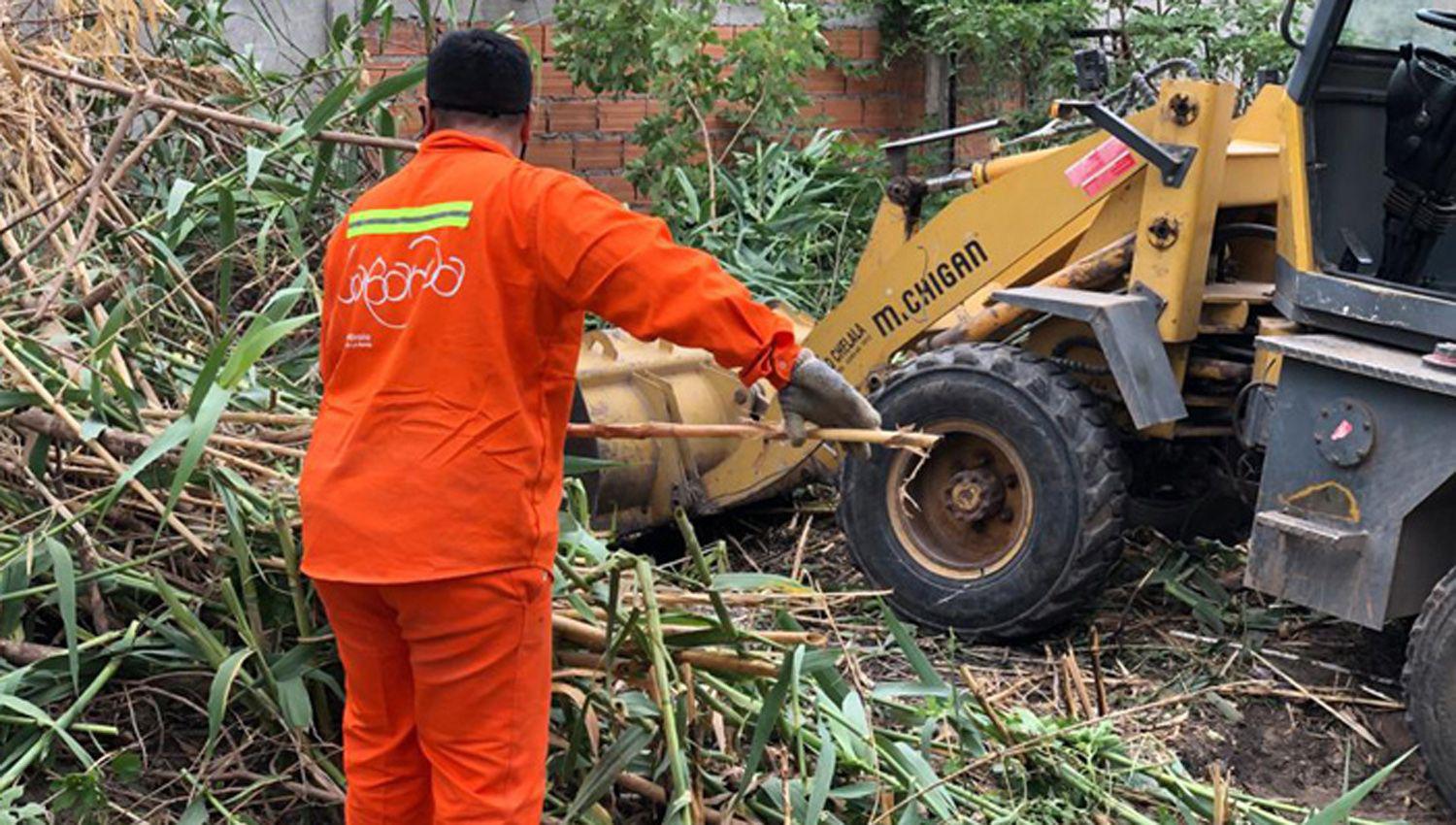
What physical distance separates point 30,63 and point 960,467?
9.29 ft

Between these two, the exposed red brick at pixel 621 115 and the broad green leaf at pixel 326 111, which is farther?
the exposed red brick at pixel 621 115

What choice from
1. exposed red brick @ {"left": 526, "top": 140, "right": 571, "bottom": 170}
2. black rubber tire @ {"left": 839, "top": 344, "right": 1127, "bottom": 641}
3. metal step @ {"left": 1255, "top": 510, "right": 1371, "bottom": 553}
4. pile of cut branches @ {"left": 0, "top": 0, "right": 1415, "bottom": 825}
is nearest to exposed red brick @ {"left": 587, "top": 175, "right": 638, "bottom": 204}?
exposed red brick @ {"left": 526, "top": 140, "right": 571, "bottom": 170}

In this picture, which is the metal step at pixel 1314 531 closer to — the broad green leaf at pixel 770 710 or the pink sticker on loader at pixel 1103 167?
the pink sticker on loader at pixel 1103 167

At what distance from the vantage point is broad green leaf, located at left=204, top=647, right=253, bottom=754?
3564 mm

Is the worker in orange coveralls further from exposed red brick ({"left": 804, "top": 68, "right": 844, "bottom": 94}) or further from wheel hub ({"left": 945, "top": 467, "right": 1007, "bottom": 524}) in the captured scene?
exposed red brick ({"left": 804, "top": 68, "right": 844, "bottom": 94})

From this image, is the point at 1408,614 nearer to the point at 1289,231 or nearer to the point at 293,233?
the point at 1289,231

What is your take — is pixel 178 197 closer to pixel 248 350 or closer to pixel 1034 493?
pixel 248 350

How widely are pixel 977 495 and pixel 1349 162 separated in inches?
54.9

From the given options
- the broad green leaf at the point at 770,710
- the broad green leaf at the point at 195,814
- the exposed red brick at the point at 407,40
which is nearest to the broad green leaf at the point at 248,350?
the broad green leaf at the point at 195,814

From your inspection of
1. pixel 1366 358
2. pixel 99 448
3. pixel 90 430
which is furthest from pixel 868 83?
pixel 90 430

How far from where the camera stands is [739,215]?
7.95 meters

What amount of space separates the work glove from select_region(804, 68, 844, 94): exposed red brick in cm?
617

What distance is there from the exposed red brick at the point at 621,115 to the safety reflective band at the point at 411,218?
5236mm

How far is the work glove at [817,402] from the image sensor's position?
323cm
